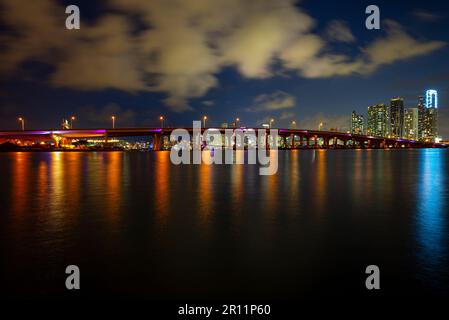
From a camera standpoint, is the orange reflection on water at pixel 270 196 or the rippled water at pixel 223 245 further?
the orange reflection on water at pixel 270 196

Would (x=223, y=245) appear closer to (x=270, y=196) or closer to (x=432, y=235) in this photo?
(x=432, y=235)

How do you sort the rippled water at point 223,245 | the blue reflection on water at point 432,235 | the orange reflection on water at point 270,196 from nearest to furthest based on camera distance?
1. the rippled water at point 223,245
2. the blue reflection on water at point 432,235
3. the orange reflection on water at point 270,196

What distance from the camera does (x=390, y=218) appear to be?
1595cm

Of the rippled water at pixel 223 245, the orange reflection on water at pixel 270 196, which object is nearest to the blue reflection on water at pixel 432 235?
the rippled water at pixel 223 245

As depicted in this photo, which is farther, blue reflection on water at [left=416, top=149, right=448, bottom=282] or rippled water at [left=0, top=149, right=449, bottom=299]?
blue reflection on water at [left=416, top=149, right=448, bottom=282]

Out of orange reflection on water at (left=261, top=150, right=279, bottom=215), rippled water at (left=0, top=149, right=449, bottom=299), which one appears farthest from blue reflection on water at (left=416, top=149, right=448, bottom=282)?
orange reflection on water at (left=261, top=150, right=279, bottom=215)

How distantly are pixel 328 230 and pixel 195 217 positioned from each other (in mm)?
5882

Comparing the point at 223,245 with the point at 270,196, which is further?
the point at 270,196

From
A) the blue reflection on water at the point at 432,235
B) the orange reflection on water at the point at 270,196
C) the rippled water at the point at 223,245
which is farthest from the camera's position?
the orange reflection on water at the point at 270,196

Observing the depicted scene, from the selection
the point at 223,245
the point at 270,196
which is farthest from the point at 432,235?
the point at 270,196

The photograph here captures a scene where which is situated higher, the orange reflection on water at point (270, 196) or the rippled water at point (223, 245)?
the orange reflection on water at point (270, 196)

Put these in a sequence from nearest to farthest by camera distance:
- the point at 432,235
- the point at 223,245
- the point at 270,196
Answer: the point at 223,245 < the point at 432,235 < the point at 270,196

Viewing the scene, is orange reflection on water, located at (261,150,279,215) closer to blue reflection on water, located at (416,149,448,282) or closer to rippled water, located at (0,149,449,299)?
rippled water, located at (0,149,449,299)

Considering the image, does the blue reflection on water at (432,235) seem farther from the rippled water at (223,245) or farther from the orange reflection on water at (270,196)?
the orange reflection on water at (270,196)
